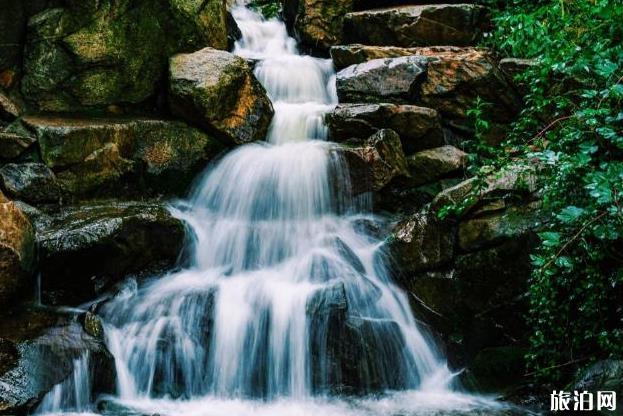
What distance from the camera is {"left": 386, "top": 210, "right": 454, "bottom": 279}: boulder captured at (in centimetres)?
534

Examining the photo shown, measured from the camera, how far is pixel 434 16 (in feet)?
31.8

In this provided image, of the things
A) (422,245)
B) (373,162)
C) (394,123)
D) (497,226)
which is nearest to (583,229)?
(497,226)


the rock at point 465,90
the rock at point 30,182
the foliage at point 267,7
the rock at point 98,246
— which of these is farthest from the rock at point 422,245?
the foliage at point 267,7

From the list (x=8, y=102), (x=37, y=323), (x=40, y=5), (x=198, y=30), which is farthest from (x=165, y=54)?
(x=37, y=323)

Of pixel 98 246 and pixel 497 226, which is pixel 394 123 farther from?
pixel 98 246

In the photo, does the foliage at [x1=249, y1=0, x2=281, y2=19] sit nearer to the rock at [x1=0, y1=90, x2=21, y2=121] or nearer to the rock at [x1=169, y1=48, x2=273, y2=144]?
the rock at [x1=169, y1=48, x2=273, y2=144]

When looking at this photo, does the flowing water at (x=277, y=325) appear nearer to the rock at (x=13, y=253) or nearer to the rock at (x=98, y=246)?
the rock at (x=98, y=246)

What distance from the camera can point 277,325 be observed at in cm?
497

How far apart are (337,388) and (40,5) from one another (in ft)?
20.2

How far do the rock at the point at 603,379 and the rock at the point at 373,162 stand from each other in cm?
342

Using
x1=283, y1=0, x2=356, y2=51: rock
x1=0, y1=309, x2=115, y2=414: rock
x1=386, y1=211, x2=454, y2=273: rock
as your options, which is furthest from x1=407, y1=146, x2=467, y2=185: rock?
x1=283, y1=0, x2=356, y2=51: rock

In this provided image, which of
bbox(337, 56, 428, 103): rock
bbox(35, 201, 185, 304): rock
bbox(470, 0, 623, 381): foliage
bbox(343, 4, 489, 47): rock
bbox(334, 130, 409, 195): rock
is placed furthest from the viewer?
bbox(343, 4, 489, 47): rock

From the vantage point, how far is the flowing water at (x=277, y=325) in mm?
4551

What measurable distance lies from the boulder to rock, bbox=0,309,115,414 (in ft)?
9.66
